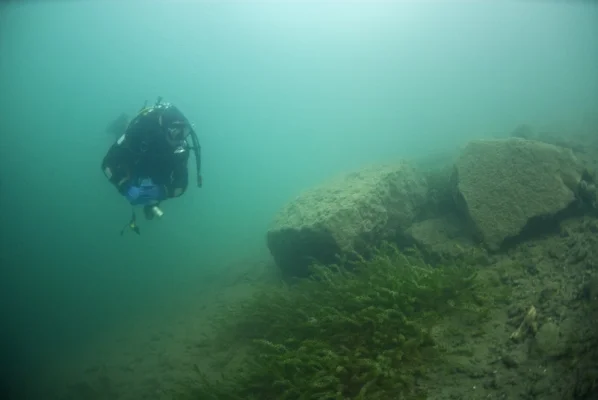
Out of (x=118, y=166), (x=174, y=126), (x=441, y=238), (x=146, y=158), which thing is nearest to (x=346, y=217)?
(x=441, y=238)

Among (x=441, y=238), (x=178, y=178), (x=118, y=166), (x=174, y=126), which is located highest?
(x=174, y=126)

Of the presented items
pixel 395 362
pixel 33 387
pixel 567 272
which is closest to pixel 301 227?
pixel 395 362

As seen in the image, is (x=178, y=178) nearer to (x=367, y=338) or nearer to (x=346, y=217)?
(x=346, y=217)

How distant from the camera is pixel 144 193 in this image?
6.16 m

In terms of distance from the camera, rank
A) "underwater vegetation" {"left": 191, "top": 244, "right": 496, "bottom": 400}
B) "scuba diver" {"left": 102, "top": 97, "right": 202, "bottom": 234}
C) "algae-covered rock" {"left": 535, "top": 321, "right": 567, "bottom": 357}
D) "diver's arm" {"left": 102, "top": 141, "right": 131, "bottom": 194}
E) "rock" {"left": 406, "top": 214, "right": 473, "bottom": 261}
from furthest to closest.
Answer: "diver's arm" {"left": 102, "top": 141, "right": 131, "bottom": 194} < "scuba diver" {"left": 102, "top": 97, "right": 202, "bottom": 234} < "rock" {"left": 406, "top": 214, "right": 473, "bottom": 261} < "underwater vegetation" {"left": 191, "top": 244, "right": 496, "bottom": 400} < "algae-covered rock" {"left": 535, "top": 321, "right": 567, "bottom": 357}

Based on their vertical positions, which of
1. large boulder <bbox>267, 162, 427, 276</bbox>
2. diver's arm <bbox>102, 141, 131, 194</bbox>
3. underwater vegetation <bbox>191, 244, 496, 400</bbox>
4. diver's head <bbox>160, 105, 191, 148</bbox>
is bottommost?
underwater vegetation <bbox>191, 244, 496, 400</bbox>

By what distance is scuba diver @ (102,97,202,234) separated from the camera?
6.33 m

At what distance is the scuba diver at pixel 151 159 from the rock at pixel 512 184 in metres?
5.61

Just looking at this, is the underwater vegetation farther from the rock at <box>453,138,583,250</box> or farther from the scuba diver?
the scuba diver

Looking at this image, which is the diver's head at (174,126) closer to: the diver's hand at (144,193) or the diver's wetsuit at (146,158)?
the diver's wetsuit at (146,158)

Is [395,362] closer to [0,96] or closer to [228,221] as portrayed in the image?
[228,221]

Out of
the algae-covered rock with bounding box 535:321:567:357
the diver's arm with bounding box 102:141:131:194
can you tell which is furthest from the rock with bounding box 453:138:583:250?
the diver's arm with bounding box 102:141:131:194

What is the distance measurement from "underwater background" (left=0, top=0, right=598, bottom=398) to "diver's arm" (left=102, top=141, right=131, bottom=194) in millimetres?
5481

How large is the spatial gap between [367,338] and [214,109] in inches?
6570
